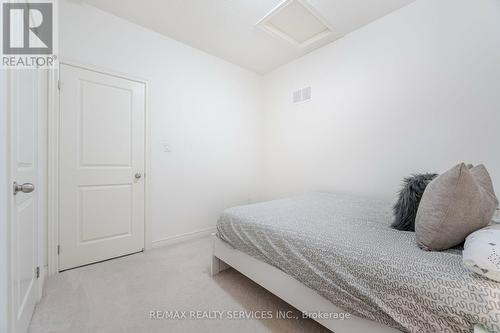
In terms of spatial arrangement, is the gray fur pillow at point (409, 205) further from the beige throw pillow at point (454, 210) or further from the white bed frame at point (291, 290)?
the white bed frame at point (291, 290)

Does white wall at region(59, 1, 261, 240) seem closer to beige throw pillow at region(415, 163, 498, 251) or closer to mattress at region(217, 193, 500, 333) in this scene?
mattress at region(217, 193, 500, 333)

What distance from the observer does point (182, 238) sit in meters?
2.76

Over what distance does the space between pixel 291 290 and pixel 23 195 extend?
1691mm

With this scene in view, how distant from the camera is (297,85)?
3.16 m

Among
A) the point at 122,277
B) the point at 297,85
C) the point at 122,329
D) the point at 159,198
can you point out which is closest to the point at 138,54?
the point at 159,198

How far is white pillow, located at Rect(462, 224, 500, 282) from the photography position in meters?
0.74

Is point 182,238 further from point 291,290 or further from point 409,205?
point 409,205

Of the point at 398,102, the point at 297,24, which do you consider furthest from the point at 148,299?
the point at 297,24

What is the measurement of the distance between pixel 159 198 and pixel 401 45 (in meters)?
3.24

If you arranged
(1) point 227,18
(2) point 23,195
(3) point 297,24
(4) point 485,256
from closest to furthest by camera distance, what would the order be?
(4) point 485,256 → (2) point 23,195 → (1) point 227,18 → (3) point 297,24

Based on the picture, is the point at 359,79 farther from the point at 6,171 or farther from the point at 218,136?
the point at 6,171

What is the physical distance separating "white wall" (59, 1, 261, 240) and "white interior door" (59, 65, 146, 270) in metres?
0.18

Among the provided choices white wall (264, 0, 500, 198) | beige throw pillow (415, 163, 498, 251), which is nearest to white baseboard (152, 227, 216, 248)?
white wall (264, 0, 500, 198)

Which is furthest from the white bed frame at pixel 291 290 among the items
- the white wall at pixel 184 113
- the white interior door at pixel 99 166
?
the white interior door at pixel 99 166
